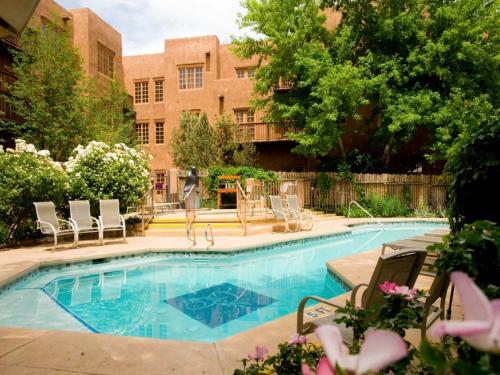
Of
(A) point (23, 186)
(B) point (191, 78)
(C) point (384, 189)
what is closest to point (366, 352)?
(A) point (23, 186)

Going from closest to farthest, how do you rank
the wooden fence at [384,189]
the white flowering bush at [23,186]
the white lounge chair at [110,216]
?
the white flowering bush at [23,186] → the white lounge chair at [110,216] → the wooden fence at [384,189]

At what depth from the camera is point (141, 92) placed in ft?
81.3

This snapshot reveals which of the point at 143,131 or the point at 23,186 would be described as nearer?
the point at 23,186

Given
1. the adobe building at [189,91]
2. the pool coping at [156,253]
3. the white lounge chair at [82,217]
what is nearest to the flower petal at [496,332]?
the pool coping at [156,253]

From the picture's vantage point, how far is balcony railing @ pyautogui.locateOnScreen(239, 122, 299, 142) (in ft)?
64.2

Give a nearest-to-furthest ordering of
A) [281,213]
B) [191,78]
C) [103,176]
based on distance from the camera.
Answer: [103,176] < [281,213] < [191,78]

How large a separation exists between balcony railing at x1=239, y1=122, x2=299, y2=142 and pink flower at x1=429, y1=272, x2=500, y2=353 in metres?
19.3

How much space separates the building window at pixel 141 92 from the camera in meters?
24.6

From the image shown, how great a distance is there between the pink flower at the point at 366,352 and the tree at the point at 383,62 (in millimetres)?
14996

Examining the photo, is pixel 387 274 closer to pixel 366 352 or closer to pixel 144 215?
pixel 366 352

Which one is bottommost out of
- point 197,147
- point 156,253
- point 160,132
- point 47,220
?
point 156,253

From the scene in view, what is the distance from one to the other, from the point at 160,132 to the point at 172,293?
19.6 m

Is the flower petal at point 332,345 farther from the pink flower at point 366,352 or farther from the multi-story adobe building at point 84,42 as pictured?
the multi-story adobe building at point 84,42

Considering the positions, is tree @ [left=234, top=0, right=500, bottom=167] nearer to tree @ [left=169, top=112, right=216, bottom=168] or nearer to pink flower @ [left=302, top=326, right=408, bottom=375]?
tree @ [left=169, top=112, right=216, bottom=168]
